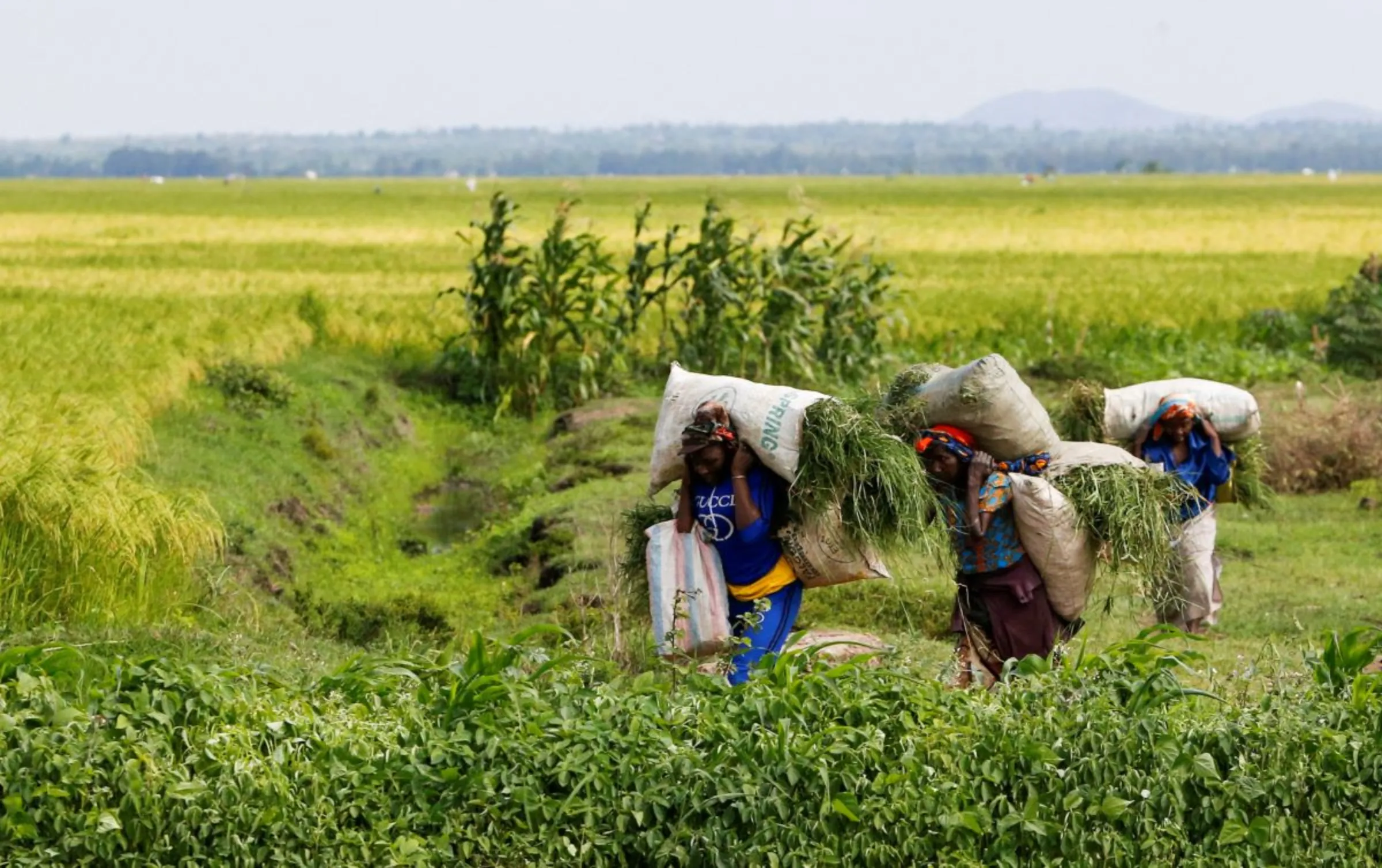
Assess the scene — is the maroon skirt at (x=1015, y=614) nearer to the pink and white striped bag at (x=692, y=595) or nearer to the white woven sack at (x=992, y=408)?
the white woven sack at (x=992, y=408)

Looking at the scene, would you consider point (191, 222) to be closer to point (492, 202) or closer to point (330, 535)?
point (492, 202)

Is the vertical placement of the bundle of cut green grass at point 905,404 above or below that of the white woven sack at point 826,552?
above

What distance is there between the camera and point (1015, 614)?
6.94m

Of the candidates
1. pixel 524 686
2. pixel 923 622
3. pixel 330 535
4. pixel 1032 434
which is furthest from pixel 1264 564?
pixel 524 686

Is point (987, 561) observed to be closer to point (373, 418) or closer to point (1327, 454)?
point (1327, 454)

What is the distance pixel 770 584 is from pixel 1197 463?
290 centimetres

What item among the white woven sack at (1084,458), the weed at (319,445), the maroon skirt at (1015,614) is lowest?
the weed at (319,445)

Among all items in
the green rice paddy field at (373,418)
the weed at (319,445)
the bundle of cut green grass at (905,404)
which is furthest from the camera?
the weed at (319,445)

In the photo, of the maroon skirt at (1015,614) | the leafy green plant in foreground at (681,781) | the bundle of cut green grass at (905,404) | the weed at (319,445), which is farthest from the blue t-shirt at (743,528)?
the weed at (319,445)

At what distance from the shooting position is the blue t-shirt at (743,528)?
6660 mm

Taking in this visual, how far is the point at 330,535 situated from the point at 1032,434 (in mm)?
7710

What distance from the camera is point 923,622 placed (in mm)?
9898

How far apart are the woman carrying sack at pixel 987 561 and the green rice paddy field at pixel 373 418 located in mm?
277

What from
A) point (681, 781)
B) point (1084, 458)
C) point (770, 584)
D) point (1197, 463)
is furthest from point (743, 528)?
point (1197, 463)
